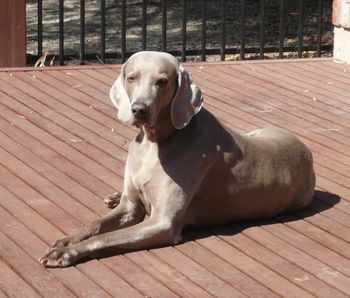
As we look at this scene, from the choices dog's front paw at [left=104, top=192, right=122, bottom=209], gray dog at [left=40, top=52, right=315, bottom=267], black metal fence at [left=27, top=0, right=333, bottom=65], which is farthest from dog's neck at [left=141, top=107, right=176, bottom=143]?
black metal fence at [left=27, top=0, right=333, bottom=65]

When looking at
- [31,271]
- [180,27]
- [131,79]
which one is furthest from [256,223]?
[180,27]

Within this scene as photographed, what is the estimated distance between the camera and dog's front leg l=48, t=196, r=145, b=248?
194 inches

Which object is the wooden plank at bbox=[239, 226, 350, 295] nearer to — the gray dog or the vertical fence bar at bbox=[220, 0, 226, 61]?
the gray dog

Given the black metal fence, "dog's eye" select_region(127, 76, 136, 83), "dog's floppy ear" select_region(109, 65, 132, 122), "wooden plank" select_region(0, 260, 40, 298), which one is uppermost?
"dog's eye" select_region(127, 76, 136, 83)

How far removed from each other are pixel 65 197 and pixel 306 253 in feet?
4.50

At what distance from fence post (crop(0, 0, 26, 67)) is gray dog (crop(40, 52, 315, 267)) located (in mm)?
3313

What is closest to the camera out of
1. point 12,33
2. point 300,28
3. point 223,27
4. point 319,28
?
point 12,33

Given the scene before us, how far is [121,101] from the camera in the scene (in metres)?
5.08

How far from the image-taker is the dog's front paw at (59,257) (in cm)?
472

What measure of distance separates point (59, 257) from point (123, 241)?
32 cm

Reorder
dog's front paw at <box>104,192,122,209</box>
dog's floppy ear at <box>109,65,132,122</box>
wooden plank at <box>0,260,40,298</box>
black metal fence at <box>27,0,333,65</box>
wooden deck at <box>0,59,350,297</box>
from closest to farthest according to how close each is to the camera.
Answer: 1. wooden plank at <box>0,260,40,298</box>
2. wooden deck at <box>0,59,350,297</box>
3. dog's floppy ear at <box>109,65,132,122</box>
4. dog's front paw at <box>104,192,122,209</box>
5. black metal fence at <box>27,0,333,65</box>

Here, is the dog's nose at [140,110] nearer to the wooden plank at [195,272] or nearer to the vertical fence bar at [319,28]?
the wooden plank at [195,272]

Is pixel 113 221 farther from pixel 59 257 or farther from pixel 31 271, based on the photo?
pixel 31 271

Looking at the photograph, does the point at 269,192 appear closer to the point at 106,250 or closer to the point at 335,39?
the point at 106,250
